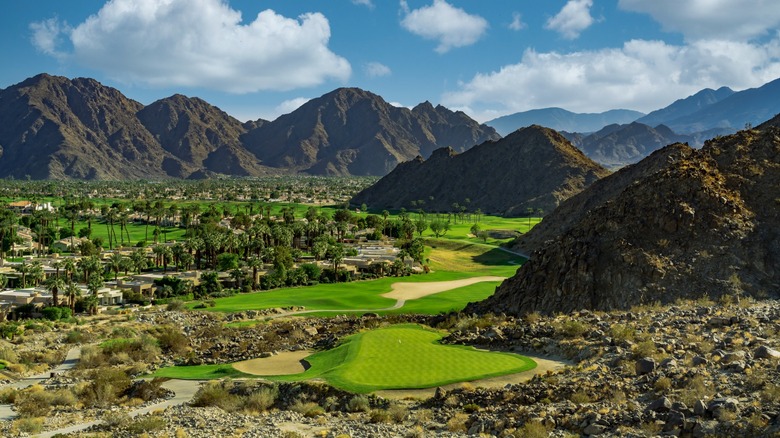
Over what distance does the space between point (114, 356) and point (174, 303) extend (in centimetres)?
2526

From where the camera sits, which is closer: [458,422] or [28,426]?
[458,422]

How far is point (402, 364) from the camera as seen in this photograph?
102 ft

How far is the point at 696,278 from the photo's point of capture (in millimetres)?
39156

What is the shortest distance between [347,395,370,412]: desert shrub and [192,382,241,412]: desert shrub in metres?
5.02

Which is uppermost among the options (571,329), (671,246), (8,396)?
(671,246)

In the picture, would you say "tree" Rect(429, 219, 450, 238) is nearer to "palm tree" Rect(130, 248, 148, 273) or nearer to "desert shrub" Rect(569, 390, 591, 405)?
"palm tree" Rect(130, 248, 148, 273)

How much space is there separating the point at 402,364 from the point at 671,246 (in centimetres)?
2076

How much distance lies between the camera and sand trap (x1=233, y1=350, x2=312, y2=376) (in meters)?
34.4

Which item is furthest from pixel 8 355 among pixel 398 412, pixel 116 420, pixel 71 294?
pixel 398 412

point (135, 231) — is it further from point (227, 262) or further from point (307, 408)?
point (307, 408)

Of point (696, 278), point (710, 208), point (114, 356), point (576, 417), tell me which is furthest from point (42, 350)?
point (710, 208)

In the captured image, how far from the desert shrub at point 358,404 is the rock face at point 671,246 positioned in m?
18.5

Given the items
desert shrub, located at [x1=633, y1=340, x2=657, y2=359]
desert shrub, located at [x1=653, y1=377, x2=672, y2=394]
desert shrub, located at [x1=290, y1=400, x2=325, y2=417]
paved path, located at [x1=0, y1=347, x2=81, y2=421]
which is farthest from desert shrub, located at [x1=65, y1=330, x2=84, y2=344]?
desert shrub, located at [x1=653, y1=377, x2=672, y2=394]

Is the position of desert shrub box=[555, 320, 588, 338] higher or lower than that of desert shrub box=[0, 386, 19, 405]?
higher
